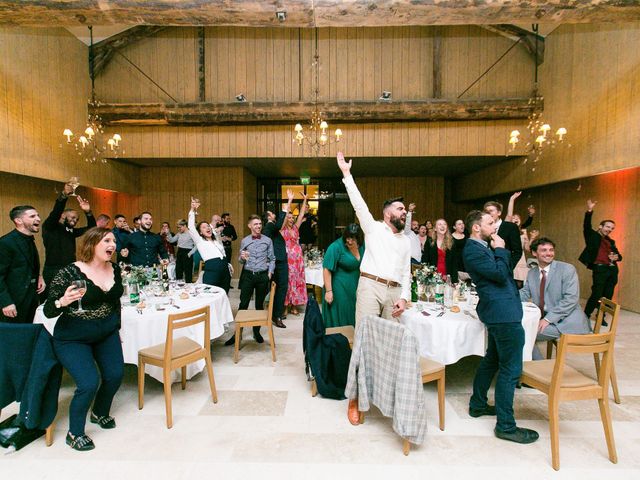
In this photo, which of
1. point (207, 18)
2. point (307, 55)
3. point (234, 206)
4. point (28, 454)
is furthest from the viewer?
point (234, 206)

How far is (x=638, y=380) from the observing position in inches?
142

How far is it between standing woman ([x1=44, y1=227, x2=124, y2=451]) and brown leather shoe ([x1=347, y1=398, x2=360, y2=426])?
6.09 ft

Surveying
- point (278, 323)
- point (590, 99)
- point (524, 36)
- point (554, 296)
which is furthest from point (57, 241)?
point (524, 36)

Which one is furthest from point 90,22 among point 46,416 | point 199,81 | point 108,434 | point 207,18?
point 199,81

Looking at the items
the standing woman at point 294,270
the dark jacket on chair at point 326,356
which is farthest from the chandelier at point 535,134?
the dark jacket on chair at point 326,356

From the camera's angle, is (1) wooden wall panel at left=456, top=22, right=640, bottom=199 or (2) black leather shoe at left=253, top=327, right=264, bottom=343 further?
(1) wooden wall panel at left=456, top=22, right=640, bottom=199

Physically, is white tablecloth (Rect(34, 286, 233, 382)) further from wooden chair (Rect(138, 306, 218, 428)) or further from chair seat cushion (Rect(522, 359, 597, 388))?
chair seat cushion (Rect(522, 359, 597, 388))

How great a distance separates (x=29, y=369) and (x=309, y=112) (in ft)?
23.7

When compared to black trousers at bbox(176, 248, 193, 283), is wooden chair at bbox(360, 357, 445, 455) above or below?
below

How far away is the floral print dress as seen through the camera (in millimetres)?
6117

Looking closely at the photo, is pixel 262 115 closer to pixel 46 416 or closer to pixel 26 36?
pixel 26 36

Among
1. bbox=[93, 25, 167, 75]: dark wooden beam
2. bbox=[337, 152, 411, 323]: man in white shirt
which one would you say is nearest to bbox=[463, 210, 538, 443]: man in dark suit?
A: bbox=[337, 152, 411, 323]: man in white shirt

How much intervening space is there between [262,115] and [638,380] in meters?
7.95

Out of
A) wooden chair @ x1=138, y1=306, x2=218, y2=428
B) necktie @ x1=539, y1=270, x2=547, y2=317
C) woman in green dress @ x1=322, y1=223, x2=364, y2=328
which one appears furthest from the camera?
woman in green dress @ x1=322, y1=223, x2=364, y2=328
